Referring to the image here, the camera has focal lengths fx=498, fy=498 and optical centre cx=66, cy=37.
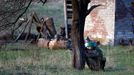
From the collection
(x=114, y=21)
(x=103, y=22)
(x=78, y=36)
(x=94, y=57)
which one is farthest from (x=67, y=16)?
(x=94, y=57)

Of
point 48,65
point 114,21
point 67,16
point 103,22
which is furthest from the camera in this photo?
point 67,16

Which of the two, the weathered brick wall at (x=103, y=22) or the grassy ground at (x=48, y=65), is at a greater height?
the weathered brick wall at (x=103, y=22)

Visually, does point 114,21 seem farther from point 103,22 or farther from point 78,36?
point 78,36

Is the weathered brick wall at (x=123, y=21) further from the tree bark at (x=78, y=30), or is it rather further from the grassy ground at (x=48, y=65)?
the tree bark at (x=78, y=30)

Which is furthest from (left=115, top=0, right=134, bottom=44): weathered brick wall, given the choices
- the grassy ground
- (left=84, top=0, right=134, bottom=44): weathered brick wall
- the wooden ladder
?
the grassy ground

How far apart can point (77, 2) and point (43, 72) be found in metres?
3.07

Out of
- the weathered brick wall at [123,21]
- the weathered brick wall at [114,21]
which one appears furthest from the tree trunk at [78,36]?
the weathered brick wall at [123,21]

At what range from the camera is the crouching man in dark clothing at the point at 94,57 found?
16.8 m

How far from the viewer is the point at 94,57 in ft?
55.1

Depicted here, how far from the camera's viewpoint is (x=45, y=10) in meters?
39.9

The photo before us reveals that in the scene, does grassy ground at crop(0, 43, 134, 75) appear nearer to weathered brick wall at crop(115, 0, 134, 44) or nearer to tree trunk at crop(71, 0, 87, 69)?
tree trunk at crop(71, 0, 87, 69)

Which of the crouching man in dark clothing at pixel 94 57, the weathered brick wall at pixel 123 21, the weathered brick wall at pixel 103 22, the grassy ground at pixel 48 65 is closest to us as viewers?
the grassy ground at pixel 48 65

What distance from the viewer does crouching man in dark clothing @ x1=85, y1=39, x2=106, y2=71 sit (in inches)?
659

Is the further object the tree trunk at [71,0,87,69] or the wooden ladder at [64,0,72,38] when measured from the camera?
the wooden ladder at [64,0,72,38]
